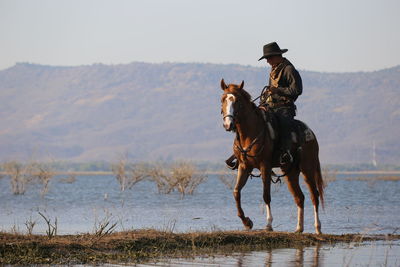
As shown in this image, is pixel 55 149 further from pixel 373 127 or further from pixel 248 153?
pixel 248 153

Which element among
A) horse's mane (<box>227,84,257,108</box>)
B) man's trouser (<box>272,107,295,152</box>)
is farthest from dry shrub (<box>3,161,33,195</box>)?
horse's mane (<box>227,84,257,108</box>)

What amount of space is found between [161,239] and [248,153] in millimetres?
1891

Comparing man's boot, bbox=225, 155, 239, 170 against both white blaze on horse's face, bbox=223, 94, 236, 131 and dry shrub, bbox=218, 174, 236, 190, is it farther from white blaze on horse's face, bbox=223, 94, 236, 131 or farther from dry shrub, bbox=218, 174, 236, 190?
dry shrub, bbox=218, 174, 236, 190

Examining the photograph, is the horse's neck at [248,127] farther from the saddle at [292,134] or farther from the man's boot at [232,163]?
the man's boot at [232,163]

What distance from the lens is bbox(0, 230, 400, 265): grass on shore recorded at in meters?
11.1

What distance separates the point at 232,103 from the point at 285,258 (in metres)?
2.49

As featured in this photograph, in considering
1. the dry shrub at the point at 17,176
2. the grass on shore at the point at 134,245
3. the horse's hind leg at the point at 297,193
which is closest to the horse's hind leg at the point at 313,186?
the horse's hind leg at the point at 297,193

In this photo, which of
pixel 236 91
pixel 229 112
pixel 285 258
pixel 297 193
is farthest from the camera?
pixel 297 193

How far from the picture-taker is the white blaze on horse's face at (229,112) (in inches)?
489

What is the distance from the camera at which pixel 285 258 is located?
1146cm

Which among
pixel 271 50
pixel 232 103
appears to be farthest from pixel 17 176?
pixel 232 103

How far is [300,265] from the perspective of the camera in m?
10.8

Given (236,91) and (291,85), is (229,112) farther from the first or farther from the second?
(291,85)

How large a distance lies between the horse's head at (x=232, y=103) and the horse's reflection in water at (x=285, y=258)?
1861 mm
